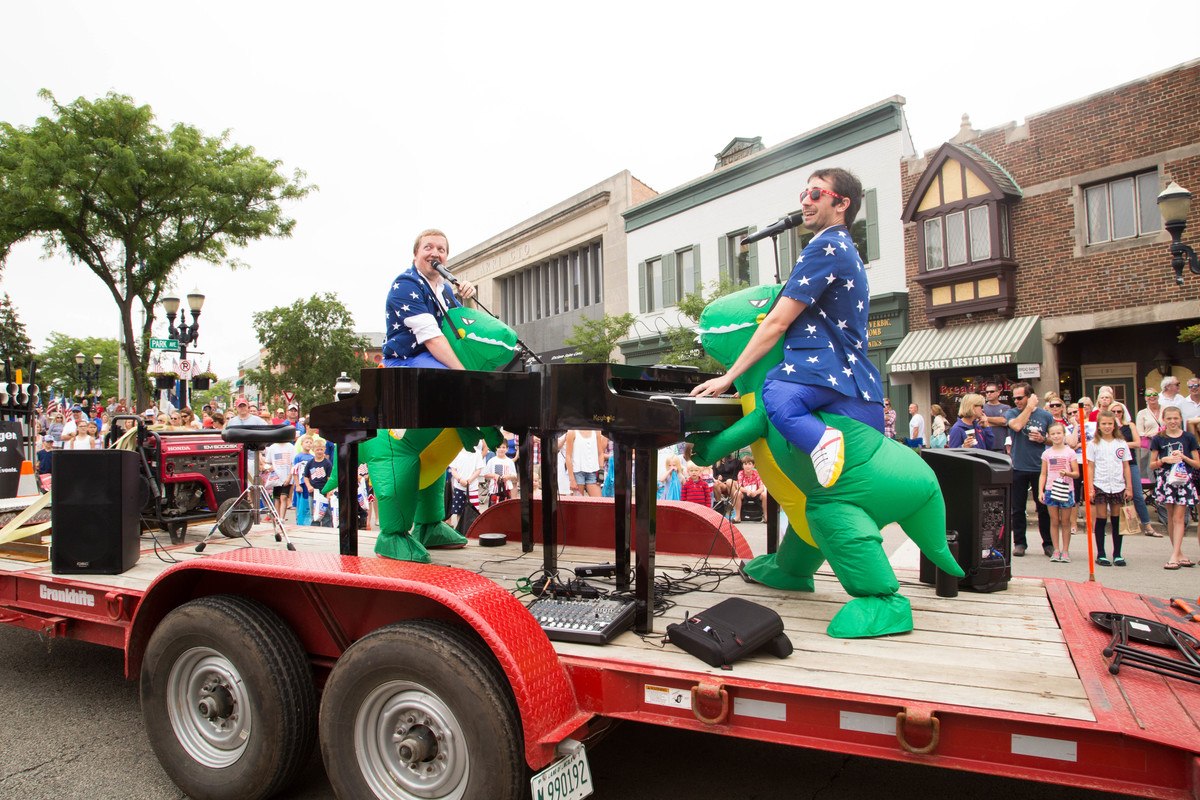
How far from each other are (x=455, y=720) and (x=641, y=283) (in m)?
23.0

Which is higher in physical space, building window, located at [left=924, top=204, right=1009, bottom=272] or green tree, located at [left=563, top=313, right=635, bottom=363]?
building window, located at [left=924, top=204, right=1009, bottom=272]

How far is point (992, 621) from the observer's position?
10.2 ft

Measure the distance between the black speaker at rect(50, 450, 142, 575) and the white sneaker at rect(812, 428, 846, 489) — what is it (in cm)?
344

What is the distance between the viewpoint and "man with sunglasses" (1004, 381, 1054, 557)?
27.0ft

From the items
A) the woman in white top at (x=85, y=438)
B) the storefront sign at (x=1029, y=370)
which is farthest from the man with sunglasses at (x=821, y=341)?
the storefront sign at (x=1029, y=370)

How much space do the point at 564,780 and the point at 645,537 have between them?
1.00m

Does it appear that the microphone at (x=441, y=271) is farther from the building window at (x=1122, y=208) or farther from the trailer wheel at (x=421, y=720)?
the building window at (x=1122, y=208)

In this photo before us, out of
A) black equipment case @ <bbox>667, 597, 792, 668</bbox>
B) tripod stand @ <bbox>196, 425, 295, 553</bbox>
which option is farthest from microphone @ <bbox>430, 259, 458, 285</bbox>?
black equipment case @ <bbox>667, 597, 792, 668</bbox>

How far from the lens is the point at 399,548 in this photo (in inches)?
173

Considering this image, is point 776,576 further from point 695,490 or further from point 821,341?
point 695,490

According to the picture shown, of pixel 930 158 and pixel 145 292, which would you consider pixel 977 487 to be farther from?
pixel 145 292

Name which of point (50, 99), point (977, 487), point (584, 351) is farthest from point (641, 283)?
point (977, 487)

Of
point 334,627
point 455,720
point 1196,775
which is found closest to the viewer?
point 1196,775

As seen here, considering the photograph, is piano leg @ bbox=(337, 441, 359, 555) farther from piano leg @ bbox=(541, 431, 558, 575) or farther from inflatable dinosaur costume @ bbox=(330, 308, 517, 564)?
piano leg @ bbox=(541, 431, 558, 575)
